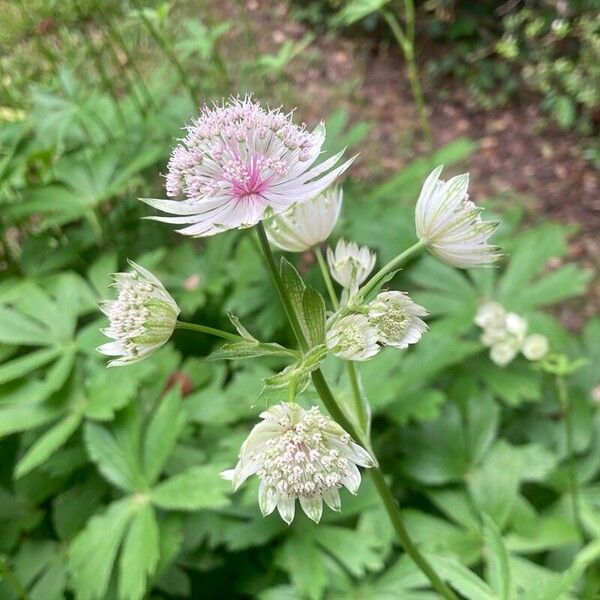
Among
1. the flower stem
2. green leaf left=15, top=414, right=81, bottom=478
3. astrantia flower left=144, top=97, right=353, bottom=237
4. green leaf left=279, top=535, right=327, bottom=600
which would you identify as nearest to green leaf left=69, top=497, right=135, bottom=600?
green leaf left=15, top=414, right=81, bottom=478

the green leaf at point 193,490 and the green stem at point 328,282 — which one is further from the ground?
the green stem at point 328,282

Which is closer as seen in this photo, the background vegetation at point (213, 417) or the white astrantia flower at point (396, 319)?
the white astrantia flower at point (396, 319)

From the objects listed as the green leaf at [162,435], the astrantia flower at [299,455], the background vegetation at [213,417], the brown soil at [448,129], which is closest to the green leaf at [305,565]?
the background vegetation at [213,417]

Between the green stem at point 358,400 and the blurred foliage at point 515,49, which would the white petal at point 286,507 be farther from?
the blurred foliage at point 515,49

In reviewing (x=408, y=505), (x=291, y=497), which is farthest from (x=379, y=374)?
(x=291, y=497)

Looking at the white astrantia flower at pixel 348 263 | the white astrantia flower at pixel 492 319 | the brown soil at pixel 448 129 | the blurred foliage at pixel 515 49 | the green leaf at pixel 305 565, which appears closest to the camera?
the white astrantia flower at pixel 348 263

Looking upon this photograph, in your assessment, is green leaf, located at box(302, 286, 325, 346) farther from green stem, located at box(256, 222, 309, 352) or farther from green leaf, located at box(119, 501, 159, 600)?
green leaf, located at box(119, 501, 159, 600)

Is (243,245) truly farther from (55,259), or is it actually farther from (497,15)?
(497,15)
